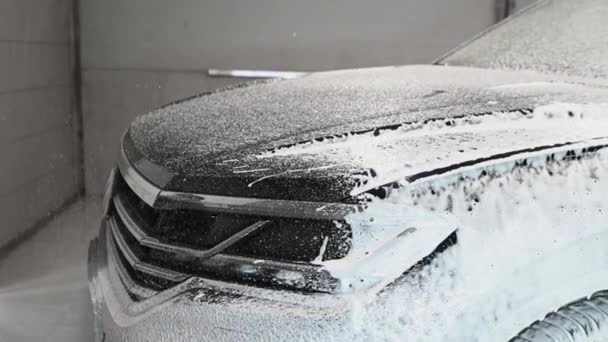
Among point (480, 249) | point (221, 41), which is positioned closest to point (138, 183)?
point (480, 249)

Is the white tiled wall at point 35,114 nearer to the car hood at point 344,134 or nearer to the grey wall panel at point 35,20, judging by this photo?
the grey wall panel at point 35,20

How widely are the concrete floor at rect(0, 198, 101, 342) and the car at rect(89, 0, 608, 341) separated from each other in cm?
62

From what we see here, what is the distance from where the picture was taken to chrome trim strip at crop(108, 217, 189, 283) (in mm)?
1162

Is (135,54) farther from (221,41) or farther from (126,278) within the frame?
(126,278)

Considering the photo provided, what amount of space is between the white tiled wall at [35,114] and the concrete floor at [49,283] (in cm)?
14

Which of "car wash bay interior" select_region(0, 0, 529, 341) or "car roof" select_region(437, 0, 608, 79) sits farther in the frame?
"car wash bay interior" select_region(0, 0, 529, 341)

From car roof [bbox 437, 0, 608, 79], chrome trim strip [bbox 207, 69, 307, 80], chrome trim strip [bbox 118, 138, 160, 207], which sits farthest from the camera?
chrome trim strip [bbox 207, 69, 307, 80]

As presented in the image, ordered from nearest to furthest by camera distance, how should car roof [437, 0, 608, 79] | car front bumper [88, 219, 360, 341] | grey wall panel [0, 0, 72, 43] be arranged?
car front bumper [88, 219, 360, 341], car roof [437, 0, 608, 79], grey wall panel [0, 0, 72, 43]

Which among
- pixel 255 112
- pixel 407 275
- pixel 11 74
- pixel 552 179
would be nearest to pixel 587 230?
pixel 552 179

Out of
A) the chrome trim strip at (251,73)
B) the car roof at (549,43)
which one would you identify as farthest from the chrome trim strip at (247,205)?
the chrome trim strip at (251,73)

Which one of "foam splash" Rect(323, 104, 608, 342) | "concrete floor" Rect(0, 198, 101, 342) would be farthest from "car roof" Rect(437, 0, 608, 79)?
"concrete floor" Rect(0, 198, 101, 342)

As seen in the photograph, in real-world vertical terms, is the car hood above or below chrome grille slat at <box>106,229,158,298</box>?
above

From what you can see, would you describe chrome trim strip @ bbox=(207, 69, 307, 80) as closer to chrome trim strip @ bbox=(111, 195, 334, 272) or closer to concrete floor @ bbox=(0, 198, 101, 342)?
concrete floor @ bbox=(0, 198, 101, 342)

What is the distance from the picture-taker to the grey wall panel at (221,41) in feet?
14.8
